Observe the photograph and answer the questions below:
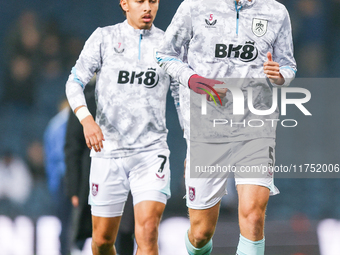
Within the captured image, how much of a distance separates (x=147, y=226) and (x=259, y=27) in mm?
1436

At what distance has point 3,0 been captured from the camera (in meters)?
4.50

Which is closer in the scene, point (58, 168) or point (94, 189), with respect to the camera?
point (94, 189)

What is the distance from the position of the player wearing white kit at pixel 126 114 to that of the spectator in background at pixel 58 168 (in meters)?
1.03

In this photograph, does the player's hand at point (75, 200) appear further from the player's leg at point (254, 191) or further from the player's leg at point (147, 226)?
the player's leg at point (254, 191)

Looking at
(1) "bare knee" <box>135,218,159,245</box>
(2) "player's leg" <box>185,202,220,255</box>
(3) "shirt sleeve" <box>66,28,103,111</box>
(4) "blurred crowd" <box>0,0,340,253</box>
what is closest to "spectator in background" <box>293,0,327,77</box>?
(4) "blurred crowd" <box>0,0,340,253</box>

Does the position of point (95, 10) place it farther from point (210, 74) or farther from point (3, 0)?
point (210, 74)

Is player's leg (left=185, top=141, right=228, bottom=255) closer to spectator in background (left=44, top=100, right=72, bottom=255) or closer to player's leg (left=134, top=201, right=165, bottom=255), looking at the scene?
player's leg (left=134, top=201, right=165, bottom=255)

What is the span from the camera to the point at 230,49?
304 cm

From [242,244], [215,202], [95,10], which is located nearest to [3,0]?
[95,10]

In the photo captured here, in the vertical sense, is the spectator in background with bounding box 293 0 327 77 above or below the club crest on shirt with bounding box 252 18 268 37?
below

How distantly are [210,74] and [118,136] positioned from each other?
0.77 metres

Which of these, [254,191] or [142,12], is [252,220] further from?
[142,12]

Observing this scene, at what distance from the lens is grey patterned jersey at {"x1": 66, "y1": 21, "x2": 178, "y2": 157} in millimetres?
3283

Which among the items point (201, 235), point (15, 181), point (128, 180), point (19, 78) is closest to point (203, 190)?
point (201, 235)
